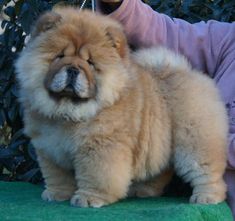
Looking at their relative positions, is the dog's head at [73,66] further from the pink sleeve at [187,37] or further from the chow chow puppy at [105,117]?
the pink sleeve at [187,37]

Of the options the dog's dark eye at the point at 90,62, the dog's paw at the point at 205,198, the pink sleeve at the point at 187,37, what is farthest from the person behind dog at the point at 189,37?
the dog's dark eye at the point at 90,62

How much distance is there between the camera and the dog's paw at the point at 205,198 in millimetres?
2805

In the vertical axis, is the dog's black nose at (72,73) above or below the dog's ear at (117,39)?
below

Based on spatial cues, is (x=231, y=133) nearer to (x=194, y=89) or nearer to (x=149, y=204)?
(x=194, y=89)

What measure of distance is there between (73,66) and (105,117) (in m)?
0.26

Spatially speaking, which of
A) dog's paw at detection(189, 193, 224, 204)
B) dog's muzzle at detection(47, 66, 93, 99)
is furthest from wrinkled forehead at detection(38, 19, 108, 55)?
dog's paw at detection(189, 193, 224, 204)

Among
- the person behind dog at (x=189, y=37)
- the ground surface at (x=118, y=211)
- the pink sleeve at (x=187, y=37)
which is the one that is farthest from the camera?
the pink sleeve at (x=187, y=37)

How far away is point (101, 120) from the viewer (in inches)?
105

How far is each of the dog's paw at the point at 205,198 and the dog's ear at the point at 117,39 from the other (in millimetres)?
705

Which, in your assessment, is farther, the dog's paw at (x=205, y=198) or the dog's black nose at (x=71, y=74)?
the dog's paw at (x=205, y=198)

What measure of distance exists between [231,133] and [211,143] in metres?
0.32

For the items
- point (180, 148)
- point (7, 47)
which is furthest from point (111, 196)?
point (7, 47)

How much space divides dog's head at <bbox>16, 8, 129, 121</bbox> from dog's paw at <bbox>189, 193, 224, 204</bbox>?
1.91ft

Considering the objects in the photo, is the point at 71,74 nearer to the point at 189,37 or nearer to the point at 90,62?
the point at 90,62
